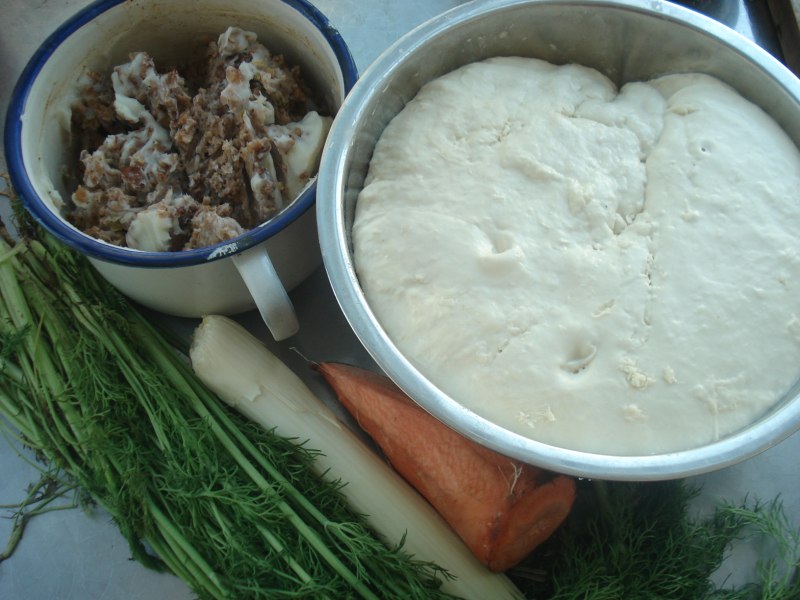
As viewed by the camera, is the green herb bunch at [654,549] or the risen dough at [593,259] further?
the green herb bunch at [654,549]

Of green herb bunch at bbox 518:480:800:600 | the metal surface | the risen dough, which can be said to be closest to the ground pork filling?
the risen dough

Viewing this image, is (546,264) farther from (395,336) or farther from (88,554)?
(88,554)

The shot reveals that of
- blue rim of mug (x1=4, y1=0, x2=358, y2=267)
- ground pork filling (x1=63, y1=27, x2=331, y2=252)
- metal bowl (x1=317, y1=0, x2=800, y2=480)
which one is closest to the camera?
metal bowl (x1=317, y1=0, x2=800, y2=480)

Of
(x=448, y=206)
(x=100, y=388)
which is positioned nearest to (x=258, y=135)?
(x=448, y=206)

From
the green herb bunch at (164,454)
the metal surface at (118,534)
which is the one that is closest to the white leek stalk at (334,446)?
the green herb bunch at (164,454)

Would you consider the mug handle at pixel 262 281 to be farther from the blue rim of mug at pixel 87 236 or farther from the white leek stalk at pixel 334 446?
the white leek stalk at pixel 334 446

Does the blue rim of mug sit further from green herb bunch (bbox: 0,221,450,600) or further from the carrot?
the carrot

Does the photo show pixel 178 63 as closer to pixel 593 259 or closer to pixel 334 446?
pixel 334 446
